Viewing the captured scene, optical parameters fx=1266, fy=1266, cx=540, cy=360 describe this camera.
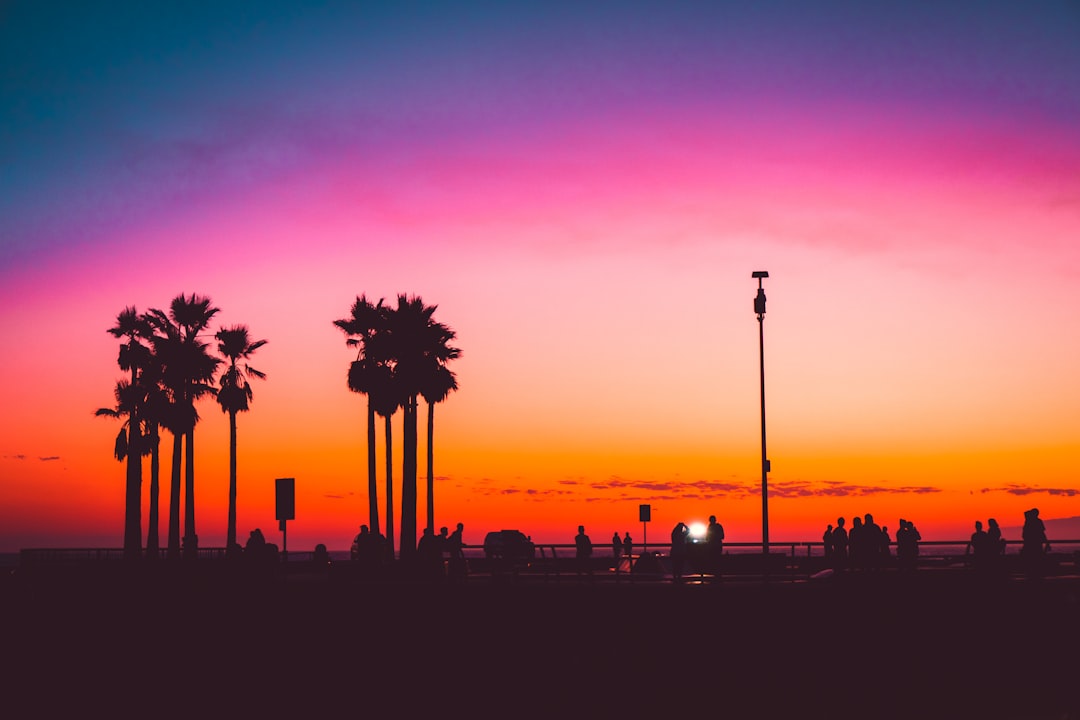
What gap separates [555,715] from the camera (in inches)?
1120

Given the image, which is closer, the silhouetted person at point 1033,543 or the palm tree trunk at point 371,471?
the silhouetted person at point 1033,543

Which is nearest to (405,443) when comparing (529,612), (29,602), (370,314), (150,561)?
(370,314)

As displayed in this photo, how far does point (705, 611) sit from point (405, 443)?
30.0m

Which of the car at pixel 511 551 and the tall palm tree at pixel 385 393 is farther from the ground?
the tall palm tree at pixel 385 393

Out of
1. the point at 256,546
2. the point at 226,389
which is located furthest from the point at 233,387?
the point at 256,546

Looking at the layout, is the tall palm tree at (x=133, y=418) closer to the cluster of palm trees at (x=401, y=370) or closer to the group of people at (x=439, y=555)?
the cluster of palm trees at (x=401, y=370)

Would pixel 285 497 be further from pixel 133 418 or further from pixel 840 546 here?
pixel 133 418

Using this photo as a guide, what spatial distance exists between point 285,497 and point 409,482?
2975 cm

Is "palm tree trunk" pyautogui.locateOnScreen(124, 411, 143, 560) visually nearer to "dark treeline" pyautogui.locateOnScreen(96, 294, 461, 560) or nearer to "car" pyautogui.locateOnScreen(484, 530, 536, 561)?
"dark treeline" pyautogui.locateOnScreen(96, 294, 461, 560)

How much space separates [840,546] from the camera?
1375 inches

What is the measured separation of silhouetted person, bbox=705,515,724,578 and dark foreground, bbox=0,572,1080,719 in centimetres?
161

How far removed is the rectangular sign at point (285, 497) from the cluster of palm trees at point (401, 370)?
2971cm

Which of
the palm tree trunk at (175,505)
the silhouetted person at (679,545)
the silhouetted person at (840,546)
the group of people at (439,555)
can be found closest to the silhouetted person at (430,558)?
the group of people at (439,555)

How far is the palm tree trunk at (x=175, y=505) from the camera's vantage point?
206ft
